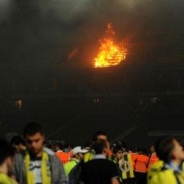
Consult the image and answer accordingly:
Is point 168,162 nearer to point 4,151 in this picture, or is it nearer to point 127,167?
point 4,151

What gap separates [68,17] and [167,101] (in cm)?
836

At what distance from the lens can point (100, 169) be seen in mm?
3904

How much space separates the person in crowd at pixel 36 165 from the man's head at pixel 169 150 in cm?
82

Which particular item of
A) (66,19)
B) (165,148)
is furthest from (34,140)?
(66,19)

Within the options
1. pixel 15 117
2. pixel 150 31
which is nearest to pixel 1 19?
pixel 15 117

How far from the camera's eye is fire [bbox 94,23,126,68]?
21.1m

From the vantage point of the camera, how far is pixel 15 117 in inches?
766

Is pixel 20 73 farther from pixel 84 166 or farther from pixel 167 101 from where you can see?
pixel 84 166

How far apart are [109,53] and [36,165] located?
1960cm

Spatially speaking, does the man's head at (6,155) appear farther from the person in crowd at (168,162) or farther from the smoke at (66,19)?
the smoke at (66,19)

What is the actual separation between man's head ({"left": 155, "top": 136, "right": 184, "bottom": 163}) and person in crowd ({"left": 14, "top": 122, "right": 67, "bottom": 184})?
82 centimetres

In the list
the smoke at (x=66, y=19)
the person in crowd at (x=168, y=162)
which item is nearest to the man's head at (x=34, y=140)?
the person in crowd at (x=168, y=162)

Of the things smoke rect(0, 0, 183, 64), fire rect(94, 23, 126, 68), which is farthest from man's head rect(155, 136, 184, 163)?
smoke rect(0, 0, 183, 64)

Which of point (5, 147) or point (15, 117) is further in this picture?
point (15, 117)
